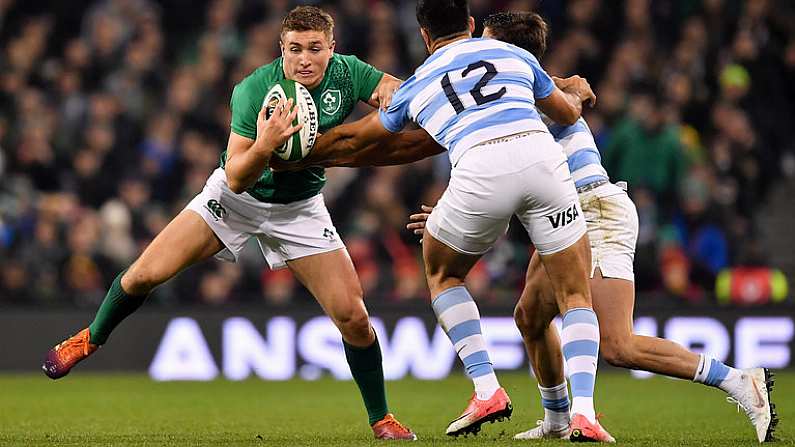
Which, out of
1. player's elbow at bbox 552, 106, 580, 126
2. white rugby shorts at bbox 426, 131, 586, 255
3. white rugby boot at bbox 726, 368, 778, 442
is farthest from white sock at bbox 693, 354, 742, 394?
player's elbow at bbox 552, 106, 580, 126

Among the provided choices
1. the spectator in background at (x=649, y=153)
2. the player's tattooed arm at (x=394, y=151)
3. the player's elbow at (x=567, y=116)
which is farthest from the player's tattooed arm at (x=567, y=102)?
the spectator in background at (x=649, y=153)

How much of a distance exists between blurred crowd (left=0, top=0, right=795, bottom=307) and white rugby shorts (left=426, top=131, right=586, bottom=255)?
6614 mm

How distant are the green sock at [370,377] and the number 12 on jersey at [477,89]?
1576 mm

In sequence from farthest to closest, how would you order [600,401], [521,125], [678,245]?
[678,245], [600,401], [521,125]

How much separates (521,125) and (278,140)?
113 centimetres

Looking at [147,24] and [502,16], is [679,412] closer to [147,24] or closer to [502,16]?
[502,16]

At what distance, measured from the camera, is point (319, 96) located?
6820 mm

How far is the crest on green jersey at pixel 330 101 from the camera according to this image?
6.83 meters

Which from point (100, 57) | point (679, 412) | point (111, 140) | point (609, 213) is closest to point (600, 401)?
point (679, 412)

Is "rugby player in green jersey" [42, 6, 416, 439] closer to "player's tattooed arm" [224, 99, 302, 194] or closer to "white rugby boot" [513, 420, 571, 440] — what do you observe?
"player's tattooed arm" [224, 99, 302, 194]

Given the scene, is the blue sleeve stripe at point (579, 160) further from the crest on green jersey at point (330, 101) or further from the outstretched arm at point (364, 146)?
the crest on green jersey at point (330, 101)

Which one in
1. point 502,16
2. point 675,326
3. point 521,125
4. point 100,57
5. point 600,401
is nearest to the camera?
point 521,125

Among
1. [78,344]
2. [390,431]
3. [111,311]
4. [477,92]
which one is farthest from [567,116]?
[78,344]

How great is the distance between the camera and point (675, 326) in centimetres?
1236
